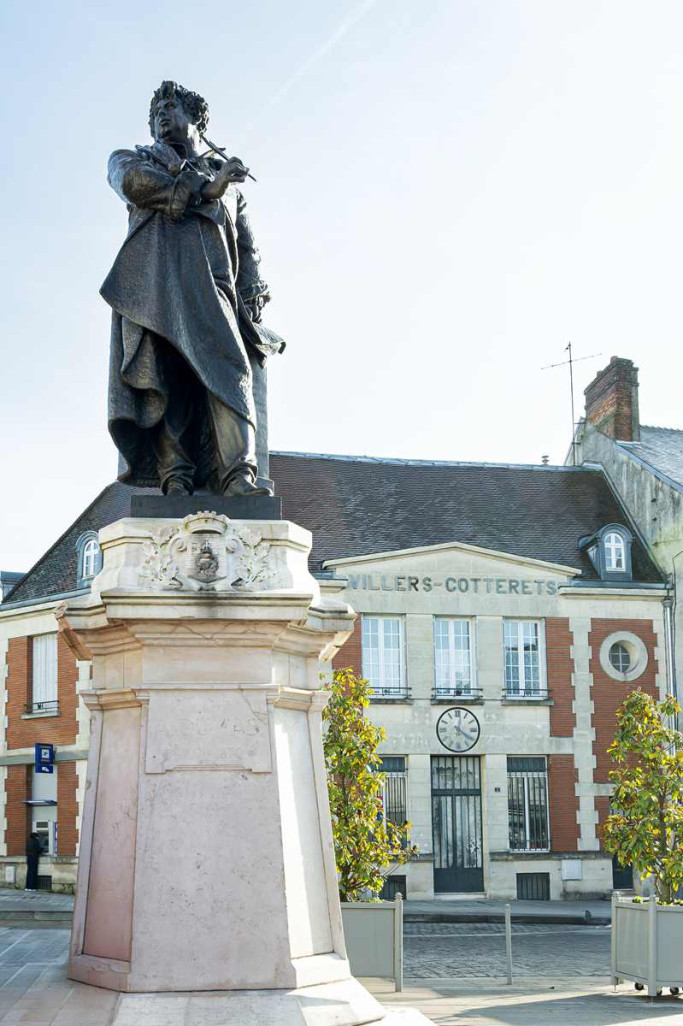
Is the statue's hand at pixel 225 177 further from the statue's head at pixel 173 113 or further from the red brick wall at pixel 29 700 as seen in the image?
the red brick wall at pixel 29 700

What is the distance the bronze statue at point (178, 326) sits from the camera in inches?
241

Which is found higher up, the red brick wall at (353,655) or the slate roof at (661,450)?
the slate roof at (661,450)

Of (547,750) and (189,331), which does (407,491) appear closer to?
(547,750)

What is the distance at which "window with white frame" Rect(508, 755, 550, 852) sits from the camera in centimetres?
2852

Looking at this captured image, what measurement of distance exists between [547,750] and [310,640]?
24.2 meters

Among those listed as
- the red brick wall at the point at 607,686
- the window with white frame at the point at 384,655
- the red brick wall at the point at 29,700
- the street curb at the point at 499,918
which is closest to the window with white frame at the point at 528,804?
the red brick wall at the point at 607,686

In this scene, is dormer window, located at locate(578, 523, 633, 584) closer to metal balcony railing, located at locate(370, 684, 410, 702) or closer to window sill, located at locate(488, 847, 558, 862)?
metal balcony railing, located at locate(370, 684, 410, 702)

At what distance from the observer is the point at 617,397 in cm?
3362

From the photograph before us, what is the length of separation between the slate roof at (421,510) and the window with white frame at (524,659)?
1953 mm

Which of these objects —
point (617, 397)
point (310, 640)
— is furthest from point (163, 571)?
point (617, 397)

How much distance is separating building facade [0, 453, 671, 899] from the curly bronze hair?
21717 millimetres

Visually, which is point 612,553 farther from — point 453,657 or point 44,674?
point 44,674

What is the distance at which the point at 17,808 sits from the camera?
98.3 ft

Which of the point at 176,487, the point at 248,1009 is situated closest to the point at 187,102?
the point at 176,487
